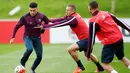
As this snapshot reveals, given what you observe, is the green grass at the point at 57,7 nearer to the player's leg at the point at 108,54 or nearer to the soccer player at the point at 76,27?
the soccer player at the point at 76,27

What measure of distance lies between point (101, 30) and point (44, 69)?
15.4ft

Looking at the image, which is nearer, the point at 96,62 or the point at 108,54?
the point at 108,54

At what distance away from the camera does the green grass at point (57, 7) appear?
3878 centimetres

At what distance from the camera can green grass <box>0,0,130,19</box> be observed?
38.8m

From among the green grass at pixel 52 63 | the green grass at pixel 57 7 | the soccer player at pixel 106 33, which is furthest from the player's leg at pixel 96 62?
the green grass at pixel 57 7

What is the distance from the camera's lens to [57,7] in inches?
1580

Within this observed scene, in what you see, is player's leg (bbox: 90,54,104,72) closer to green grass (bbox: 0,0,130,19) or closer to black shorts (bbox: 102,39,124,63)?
black shorts (bbox: 102,39,124,63)

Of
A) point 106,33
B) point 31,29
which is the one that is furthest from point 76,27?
point 106,33

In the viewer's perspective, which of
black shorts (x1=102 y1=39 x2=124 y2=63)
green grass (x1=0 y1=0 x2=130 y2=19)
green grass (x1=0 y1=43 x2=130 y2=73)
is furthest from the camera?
green grass (x1=0 y1=0 x2=130 y2=19)

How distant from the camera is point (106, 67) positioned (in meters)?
11.6

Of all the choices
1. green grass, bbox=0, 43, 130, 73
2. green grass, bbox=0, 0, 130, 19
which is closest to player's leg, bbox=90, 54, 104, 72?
green grass, bbox=0, 43, 130, 73

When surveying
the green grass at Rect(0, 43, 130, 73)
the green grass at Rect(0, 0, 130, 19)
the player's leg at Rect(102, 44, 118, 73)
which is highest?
the player's leg at Rect(102, 44, 118, 73)

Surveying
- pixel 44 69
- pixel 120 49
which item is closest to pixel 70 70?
pixel 44 69

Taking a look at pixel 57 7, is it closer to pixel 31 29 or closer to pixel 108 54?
pixel 31 29
